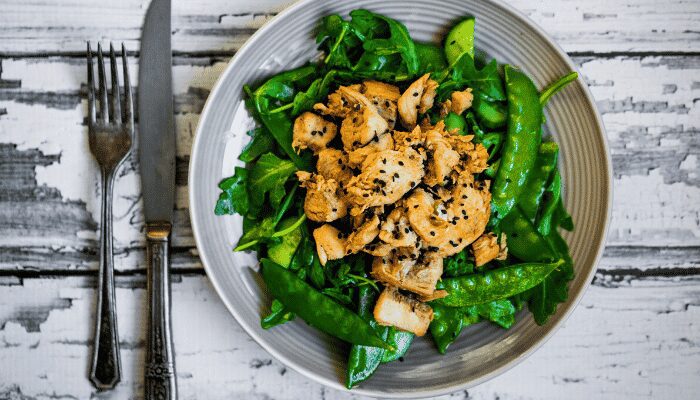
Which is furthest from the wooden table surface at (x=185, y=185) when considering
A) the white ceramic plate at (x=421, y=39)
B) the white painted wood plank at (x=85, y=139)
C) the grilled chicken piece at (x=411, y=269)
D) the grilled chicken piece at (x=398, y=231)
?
the grilled chicken piece at (x=398, y=231)

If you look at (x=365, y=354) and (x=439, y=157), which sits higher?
(x=439, y=157)

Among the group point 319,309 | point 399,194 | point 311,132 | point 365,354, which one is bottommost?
point 365,354

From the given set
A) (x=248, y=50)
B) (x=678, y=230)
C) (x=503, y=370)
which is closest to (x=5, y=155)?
(x=248, y=50)

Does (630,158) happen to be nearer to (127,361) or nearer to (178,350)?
(178,350)

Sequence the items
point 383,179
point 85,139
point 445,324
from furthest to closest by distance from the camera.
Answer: point 85,139 < point 445,324 < point 383,179

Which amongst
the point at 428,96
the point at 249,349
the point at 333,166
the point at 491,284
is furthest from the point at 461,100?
the point at 249,349

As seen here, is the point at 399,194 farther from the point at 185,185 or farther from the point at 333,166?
the point at 185,185

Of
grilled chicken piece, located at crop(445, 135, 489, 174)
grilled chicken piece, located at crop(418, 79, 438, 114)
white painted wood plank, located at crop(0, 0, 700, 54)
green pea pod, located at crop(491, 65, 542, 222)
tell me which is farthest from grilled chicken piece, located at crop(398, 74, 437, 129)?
white painted wood plank, located at crop(0, 0, 700, 54)
